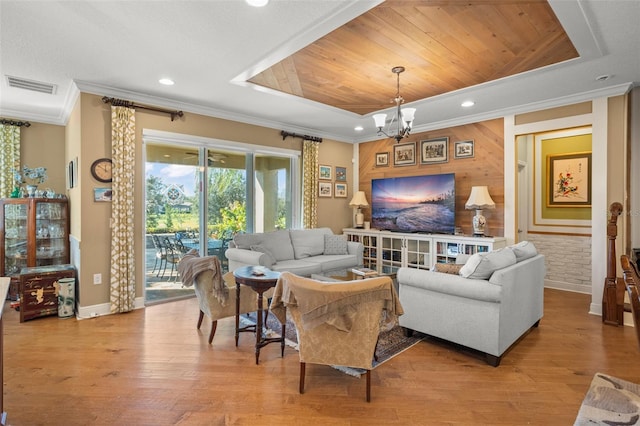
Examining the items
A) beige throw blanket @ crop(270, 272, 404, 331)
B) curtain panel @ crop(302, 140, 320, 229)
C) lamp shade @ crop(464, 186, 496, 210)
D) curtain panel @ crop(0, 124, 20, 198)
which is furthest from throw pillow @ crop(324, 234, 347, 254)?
curtain panel @ crop(0, 124, 20, 198)

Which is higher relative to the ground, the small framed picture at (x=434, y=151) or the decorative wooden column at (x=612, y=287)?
the small framed picture at (x=434, y=151)

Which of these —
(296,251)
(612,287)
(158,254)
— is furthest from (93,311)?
(612,287)

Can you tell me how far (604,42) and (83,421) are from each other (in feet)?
16.0

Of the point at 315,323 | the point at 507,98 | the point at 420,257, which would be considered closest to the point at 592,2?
the point at 507,98

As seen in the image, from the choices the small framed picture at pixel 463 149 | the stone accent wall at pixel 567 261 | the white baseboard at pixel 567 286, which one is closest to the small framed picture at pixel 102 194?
the small framed picture at pixel 463 149

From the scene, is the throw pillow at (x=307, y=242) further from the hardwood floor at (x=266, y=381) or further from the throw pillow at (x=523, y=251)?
the throw pillow at (x=523, y=251)

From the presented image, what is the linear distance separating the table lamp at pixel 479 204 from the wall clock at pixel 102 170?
16.1ft

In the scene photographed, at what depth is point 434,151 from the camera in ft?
18.6

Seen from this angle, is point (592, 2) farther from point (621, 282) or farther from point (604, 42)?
point (621, 282)

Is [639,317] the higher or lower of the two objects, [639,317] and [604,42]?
the lower

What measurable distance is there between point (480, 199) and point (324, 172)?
2831 millimetres

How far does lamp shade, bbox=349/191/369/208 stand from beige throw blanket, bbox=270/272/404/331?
4.21m

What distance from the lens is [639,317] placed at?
141 cm

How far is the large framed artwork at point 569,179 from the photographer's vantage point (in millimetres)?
5160
